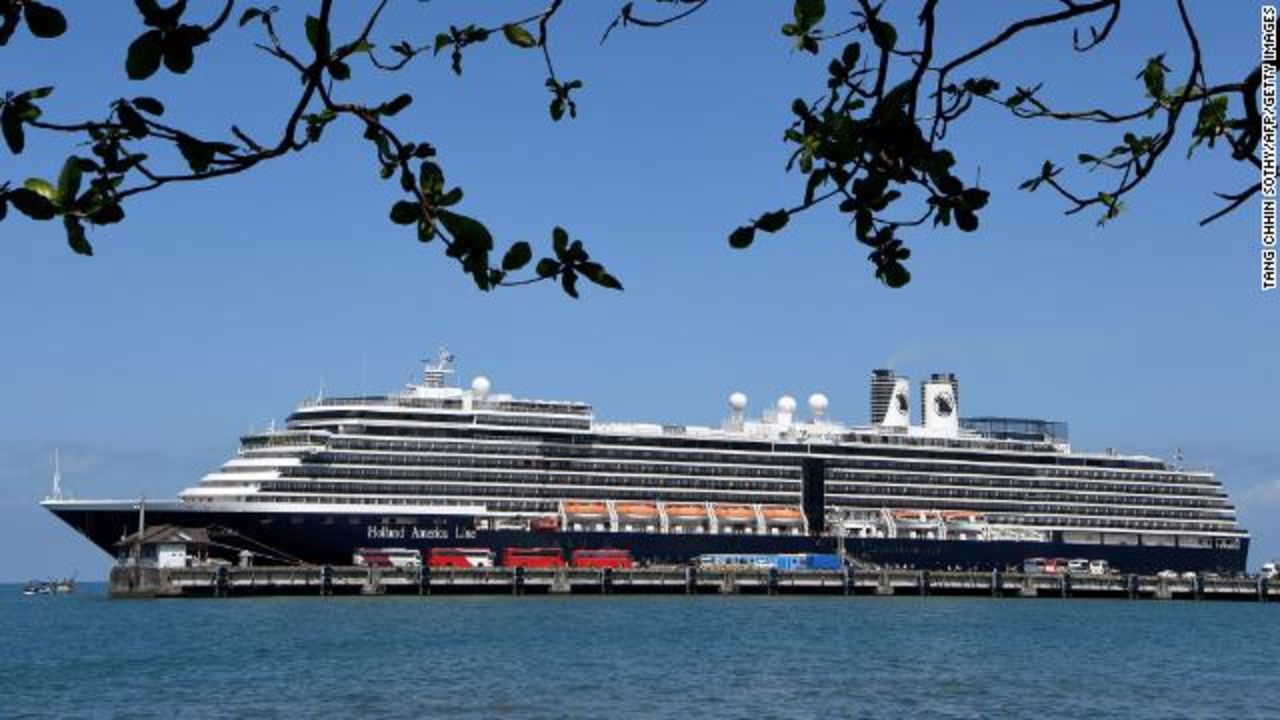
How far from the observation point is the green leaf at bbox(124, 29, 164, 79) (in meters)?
3.89

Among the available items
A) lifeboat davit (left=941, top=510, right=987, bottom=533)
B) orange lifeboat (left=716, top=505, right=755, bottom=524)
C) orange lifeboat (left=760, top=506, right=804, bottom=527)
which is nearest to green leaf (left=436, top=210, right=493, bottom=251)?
orange lifeboat (left=716, top=505, right=755, bottom=524)

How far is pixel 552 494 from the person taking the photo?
97000 mm

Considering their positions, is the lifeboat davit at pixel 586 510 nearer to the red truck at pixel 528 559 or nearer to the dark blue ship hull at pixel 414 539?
the dark blue ship hull at pixel 414 539

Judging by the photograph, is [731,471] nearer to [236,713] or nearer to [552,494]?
[552,494]

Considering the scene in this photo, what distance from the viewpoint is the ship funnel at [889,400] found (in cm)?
11531

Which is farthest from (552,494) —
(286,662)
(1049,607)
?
(286,662)

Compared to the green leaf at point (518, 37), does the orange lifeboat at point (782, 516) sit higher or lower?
higher

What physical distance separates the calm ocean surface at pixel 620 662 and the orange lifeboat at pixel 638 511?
18949 millimetres

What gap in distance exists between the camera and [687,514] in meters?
101

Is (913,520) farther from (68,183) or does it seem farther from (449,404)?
(68,183)

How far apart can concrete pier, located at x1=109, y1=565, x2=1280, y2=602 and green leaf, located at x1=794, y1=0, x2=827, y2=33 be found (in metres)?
79.6

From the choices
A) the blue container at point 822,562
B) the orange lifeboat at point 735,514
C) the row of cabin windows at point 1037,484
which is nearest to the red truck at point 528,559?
the orange lifeboat at point 735,514

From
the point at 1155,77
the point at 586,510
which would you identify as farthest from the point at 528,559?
the point at 1155,77

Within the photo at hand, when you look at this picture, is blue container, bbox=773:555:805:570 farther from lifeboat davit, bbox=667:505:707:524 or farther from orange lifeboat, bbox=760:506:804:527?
lifeboat davit, bbox=667:505:707:524
